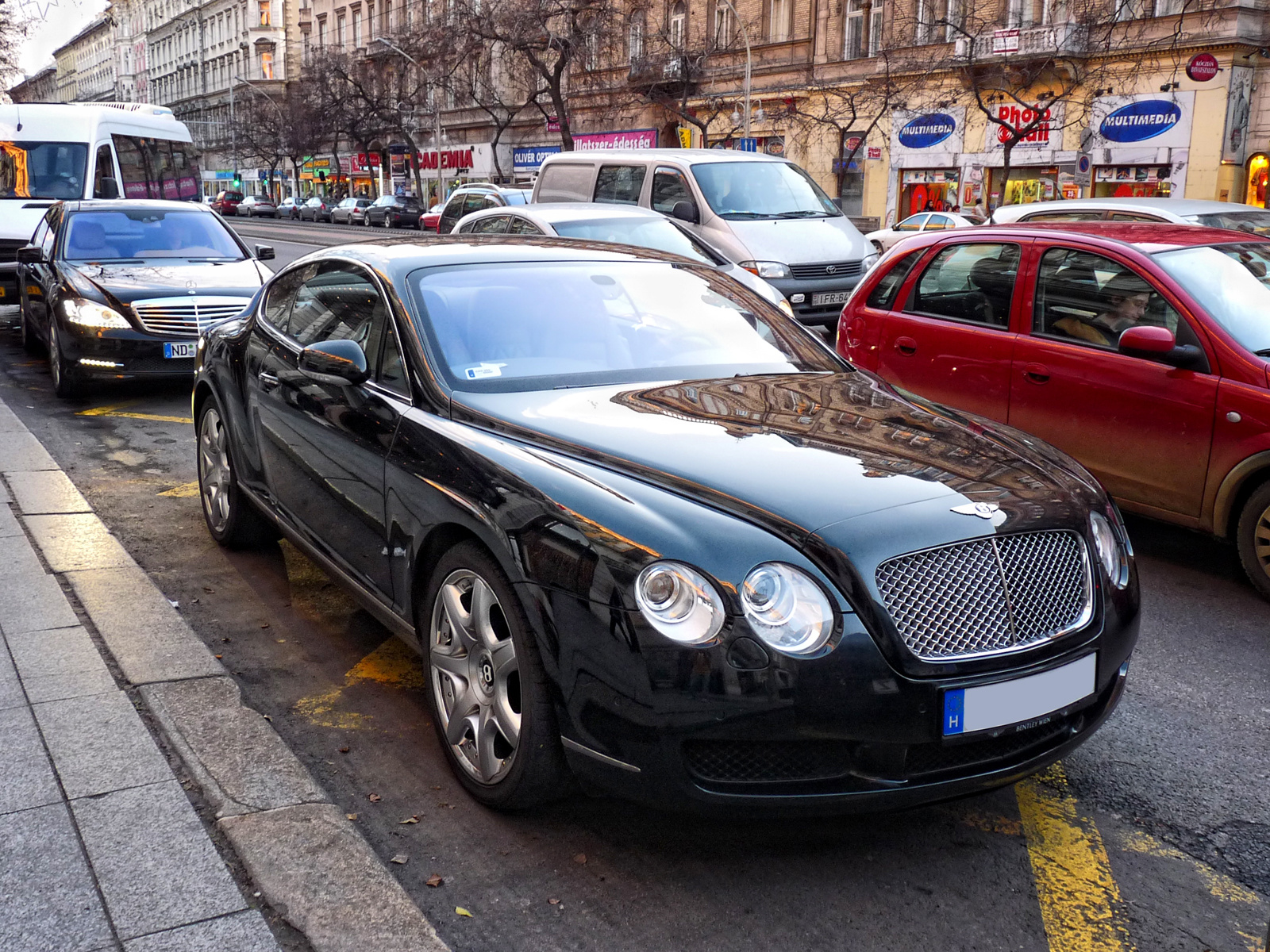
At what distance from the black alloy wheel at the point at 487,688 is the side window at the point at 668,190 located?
1078 centimetres

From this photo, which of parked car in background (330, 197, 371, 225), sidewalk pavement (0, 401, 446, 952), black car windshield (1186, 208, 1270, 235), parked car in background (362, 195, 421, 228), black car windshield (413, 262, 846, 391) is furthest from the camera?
parked car in background (330, 197, 371, 225)

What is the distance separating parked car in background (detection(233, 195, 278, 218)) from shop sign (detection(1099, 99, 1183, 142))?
5328 cm

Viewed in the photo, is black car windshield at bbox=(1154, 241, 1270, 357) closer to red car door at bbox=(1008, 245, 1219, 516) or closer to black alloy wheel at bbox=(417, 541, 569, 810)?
red car door at bbox=(1008, 245, 1219, 516)

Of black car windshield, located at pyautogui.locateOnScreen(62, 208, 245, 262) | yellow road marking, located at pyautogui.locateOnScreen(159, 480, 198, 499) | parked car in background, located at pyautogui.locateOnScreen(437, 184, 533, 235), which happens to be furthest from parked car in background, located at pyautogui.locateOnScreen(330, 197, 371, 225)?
yellow road marking, located at pyautogui.locateOnScreen(159, 480, 198, 499)

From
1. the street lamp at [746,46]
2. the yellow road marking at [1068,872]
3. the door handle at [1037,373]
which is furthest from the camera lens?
the street lamp at [746,46]

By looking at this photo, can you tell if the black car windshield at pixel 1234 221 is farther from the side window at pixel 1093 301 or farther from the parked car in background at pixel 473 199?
the parked car in background at pixel 473 199

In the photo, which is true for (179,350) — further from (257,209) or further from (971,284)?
(257,209)

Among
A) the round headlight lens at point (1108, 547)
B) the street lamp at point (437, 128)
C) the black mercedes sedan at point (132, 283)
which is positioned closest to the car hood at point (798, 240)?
the black mercedes sedan at point (132, 283)

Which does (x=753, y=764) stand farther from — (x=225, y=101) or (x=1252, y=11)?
(x=225, y=101)

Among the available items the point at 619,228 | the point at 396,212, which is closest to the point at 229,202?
the point at 396,212

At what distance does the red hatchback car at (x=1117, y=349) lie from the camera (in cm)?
539

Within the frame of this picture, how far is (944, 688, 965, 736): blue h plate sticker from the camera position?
9.24 feet

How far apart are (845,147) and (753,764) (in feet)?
133

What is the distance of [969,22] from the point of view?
35719 millimetres
